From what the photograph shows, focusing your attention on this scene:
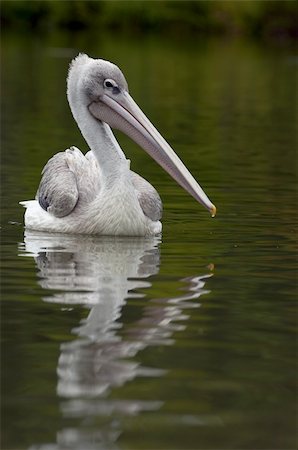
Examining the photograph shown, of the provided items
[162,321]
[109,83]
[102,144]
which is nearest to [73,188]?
[102,144]

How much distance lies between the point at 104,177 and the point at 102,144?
0.87 feet

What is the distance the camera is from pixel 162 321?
21.3 ft

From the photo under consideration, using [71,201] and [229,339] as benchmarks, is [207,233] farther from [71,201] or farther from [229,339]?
[229,339]

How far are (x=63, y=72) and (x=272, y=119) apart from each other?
325 inches

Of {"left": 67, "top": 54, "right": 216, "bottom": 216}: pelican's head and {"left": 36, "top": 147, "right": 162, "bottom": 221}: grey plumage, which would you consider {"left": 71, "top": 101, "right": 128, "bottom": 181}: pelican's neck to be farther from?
{"left": 36, "top": 147, "right": 162, "bottom": 221}: grey plumage

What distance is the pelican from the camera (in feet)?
28.9

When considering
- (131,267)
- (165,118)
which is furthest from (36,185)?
(165,118)

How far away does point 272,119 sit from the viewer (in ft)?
65.6

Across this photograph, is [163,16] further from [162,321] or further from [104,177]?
[162,321]

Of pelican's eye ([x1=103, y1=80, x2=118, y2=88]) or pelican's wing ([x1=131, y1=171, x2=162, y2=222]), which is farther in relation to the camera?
pelican's wing ([x1=131, y1=171, x2=162, y2=222])

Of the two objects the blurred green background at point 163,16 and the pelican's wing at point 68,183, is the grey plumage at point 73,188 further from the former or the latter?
the blurred green background at point 163,16

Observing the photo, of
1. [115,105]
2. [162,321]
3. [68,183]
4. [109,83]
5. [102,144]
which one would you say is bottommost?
[162,321]

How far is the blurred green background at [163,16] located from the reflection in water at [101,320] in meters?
38.3

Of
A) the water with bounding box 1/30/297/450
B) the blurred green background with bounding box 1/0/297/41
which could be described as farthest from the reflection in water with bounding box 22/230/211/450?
the blurred green background with bounding box 1/0/297/41
